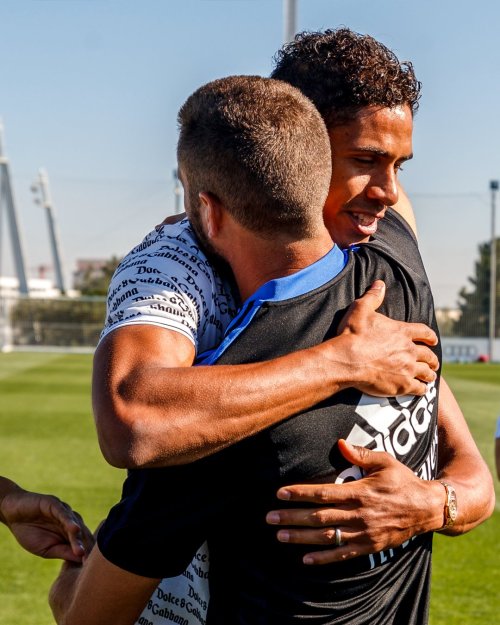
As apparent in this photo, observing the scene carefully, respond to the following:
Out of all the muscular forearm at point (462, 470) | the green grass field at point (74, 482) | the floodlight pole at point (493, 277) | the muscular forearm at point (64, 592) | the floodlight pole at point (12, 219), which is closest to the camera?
the muscular forearm at point (64, 592)

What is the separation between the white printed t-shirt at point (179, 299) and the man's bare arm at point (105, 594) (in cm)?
15

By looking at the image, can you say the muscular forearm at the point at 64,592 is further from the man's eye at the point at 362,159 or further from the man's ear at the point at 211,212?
the man's eye at the point at 362,159

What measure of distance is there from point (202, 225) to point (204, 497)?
0.62 meters

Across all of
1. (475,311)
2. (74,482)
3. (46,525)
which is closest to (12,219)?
(475,311)

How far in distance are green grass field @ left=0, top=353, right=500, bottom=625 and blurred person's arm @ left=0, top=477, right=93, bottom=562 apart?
13.8ft

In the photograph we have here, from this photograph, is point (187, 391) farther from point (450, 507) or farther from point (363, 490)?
point (450, 507)

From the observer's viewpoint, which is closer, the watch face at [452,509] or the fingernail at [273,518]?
the fingernail at [273,518]

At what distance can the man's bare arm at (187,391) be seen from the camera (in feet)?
6.85

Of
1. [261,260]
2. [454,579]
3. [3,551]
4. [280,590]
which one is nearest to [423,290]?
[261,260]

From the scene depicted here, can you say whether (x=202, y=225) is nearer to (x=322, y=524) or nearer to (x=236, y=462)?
(x=236, y=462)

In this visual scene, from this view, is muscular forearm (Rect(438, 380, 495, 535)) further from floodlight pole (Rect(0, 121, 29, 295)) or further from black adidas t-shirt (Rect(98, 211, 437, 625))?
floodlight pole (Rect(0, 121, 29, 295))

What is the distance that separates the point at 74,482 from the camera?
461 inches

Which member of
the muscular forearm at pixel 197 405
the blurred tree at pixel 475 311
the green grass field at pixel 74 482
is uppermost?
the muscular forearm at pixel 197 405

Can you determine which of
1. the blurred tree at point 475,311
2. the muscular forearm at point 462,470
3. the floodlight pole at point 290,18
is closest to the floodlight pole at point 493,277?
the blurred tree at point 475,311
